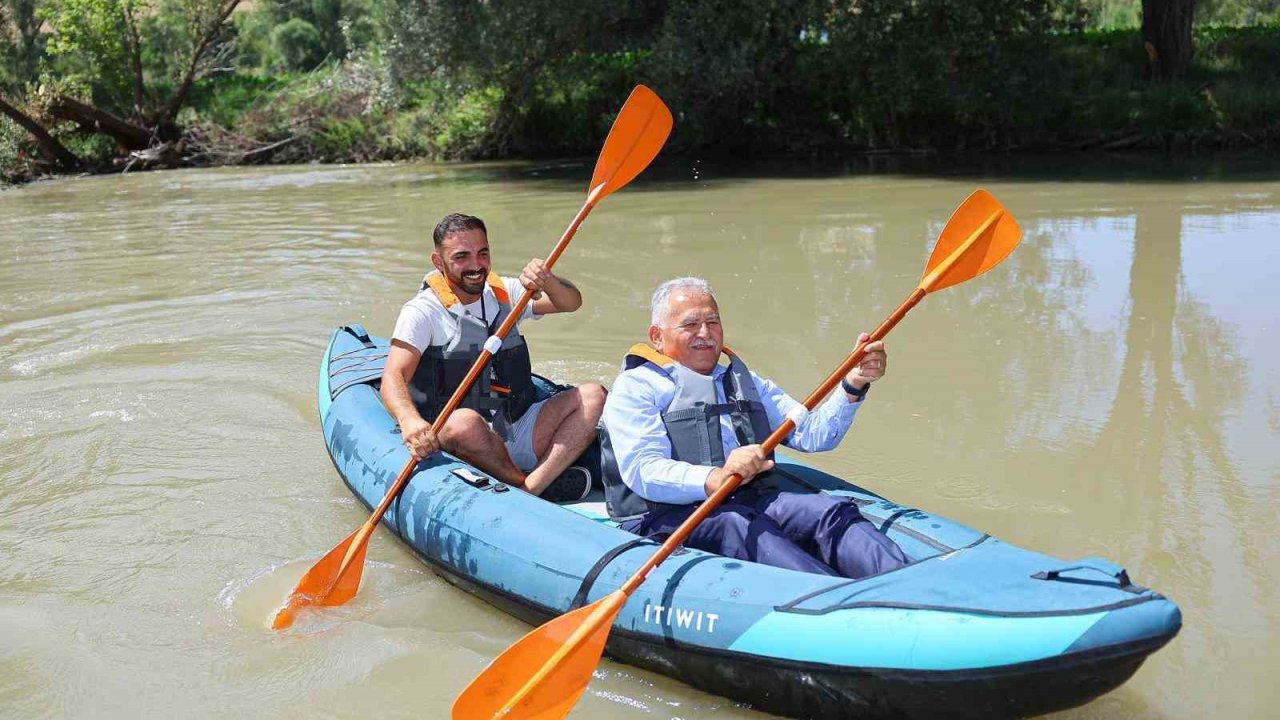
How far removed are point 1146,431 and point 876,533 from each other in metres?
2.20

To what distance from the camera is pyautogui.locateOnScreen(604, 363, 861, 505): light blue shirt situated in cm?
312

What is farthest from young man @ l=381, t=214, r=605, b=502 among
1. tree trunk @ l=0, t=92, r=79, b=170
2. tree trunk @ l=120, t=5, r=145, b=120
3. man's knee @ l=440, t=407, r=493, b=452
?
tree trunk @ l=120, t=5, r=145, b=120

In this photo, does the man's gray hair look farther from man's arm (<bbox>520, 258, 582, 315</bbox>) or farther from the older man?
man's arm (<bbox>520, 258, 582, 315</bbox>)

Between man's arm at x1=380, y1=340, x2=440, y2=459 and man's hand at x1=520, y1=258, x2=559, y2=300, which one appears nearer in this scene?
man's arm at x1=380, y1=340, x2=440, y2=459

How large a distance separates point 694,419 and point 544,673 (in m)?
0.79

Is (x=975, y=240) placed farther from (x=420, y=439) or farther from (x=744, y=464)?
(x=420, y=439)

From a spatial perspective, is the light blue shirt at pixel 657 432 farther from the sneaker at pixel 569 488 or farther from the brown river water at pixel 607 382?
the sneaker at pixel 569 488

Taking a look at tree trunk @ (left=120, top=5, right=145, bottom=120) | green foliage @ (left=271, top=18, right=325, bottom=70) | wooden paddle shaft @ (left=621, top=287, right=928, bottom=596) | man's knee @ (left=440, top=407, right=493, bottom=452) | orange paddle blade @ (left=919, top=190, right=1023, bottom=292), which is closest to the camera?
wooden paddle shaft @ (left=621, top=287, right=928, bottom=596)

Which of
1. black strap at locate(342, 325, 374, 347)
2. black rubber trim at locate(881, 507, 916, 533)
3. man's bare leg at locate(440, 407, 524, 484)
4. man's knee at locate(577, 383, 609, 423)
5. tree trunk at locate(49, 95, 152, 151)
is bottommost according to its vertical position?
black rubber trim at locate(881, 507, 916, 533)

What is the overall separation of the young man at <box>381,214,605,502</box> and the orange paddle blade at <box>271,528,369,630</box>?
446 mm

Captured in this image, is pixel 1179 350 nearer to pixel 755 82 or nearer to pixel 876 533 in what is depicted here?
pixel 876 533

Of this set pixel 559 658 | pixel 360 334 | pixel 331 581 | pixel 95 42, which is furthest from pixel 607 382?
pixel 95 42

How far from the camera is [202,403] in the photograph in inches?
220

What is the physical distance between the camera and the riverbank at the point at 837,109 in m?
14.2
